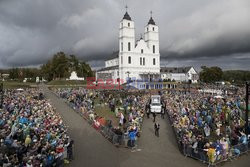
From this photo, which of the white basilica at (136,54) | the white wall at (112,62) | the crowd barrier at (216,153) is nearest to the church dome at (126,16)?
the white basilica at (136,54)

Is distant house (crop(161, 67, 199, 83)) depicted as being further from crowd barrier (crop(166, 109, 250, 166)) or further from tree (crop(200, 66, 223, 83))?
crowd barrier (crop(166, 109, 250, 166))

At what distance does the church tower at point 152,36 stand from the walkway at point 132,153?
60735 mm

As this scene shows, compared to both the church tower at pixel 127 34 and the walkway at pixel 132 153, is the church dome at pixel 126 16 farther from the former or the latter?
the walkway at pixel 132 153

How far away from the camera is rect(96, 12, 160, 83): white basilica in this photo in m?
69.5

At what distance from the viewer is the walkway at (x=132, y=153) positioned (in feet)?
34.8

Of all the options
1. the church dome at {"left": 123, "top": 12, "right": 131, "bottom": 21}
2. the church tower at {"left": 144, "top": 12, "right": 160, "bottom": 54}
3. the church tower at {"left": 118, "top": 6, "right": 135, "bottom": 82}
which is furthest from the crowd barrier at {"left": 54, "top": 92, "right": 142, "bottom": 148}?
the church tower at {"left": 144, "top": 12, "right": 160, "bottom": 54}

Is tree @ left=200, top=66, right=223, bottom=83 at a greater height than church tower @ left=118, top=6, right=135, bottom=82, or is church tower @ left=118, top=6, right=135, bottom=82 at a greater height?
church tower @ left=118, top=6, right=135, bottom=82

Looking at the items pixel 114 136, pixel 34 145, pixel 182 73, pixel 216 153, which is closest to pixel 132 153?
pixel 114 136

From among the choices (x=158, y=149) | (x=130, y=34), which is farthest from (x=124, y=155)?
(x=130, y=34)

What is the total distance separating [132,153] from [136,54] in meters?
61.0

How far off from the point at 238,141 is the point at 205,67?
85.9 m

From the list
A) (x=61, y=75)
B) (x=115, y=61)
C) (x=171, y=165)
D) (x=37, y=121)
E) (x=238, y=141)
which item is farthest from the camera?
(x=115, y=61)

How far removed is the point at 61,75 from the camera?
77.3 metres

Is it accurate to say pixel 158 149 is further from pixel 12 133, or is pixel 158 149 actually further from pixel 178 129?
pixel 12 133
